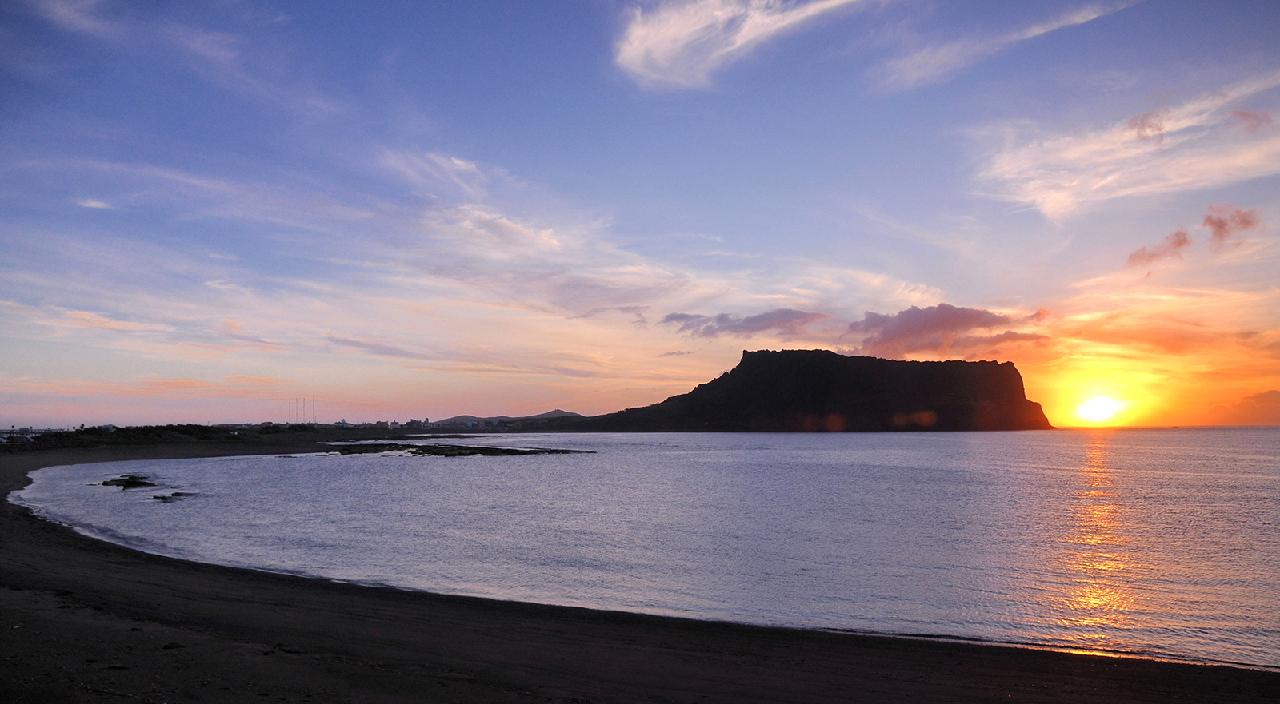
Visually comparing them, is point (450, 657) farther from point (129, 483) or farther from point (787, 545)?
point (129, 483)

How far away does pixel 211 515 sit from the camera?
3572 cm

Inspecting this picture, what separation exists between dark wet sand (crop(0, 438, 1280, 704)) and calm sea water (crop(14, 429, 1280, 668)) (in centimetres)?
239

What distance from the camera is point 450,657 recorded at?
40.2ft

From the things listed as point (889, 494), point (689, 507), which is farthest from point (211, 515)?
point (889, 494)

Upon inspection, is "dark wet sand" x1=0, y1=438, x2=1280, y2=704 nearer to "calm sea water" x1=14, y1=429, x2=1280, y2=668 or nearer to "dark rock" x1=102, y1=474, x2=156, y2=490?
"calm sea water" x1=14, y1=429, x2=1280, y2=668

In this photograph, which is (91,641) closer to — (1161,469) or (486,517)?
(486,517)

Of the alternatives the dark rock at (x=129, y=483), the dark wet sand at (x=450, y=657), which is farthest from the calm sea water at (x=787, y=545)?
the dark wet sand at (x=450, y=657)

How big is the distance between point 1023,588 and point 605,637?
14542 millimetres

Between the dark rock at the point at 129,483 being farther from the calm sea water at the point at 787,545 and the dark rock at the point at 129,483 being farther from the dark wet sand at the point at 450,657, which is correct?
the dark wet sand at the point at 450,657

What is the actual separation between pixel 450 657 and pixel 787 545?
67.9 feet

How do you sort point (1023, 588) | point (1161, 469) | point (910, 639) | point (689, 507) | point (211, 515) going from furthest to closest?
1. point (1161, 469)
2. point (689, 507)
3. point (211, 515)
4. point (1023, 588)
5. point (910, 639)

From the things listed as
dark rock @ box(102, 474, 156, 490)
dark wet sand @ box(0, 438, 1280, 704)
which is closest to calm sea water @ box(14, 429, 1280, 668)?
dark rock @ box(102, 474, 156, 490)

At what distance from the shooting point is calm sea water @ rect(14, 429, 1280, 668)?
18.8 m

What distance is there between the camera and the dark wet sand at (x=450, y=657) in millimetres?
10078
